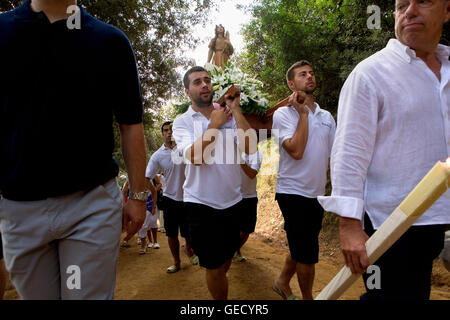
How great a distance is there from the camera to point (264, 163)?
1291cm

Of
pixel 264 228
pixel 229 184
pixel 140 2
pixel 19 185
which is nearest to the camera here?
pixel 19 185

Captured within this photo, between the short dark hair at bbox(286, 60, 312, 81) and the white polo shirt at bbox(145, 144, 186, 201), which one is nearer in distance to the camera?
the short dark hair at bbox(286, 60, 312, 81)

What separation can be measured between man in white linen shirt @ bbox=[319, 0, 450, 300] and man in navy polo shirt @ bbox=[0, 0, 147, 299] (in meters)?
1.18

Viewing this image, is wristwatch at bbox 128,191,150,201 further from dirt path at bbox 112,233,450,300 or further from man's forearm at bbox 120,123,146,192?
dirt path at bbox 112,233,450,300

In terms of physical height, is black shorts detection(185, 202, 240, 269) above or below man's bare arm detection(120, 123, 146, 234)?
below

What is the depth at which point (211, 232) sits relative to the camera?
10.4ft

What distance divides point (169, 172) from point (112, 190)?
4107 mm

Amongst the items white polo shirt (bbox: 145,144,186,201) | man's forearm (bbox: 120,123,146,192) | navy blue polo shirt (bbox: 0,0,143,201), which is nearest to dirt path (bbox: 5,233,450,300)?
white polo shirt (bbox: 145,144,186,201)

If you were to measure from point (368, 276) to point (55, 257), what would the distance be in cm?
159

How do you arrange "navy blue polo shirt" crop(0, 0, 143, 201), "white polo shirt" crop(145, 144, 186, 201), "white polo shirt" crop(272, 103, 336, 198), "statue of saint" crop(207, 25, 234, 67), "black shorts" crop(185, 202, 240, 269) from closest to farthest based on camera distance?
"navy blue polo shirt" crop(0, 0, 143, 201) → "black shorts" crop(185, 202, 240, 269) → "white polo shirt" crop(272, 103, 336, 198) → "white polo shirt" crop(145, 144, 186, 201) → "statue of saint" crop(207, 25, 234, 67)

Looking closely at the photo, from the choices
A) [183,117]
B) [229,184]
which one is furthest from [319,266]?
[183,117]

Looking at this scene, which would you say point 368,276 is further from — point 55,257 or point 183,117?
point 183,117

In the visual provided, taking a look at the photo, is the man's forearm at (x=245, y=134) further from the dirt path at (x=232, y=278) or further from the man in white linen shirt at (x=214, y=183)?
the dirt path at (x=232, y=278)

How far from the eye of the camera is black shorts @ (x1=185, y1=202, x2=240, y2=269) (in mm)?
3168
